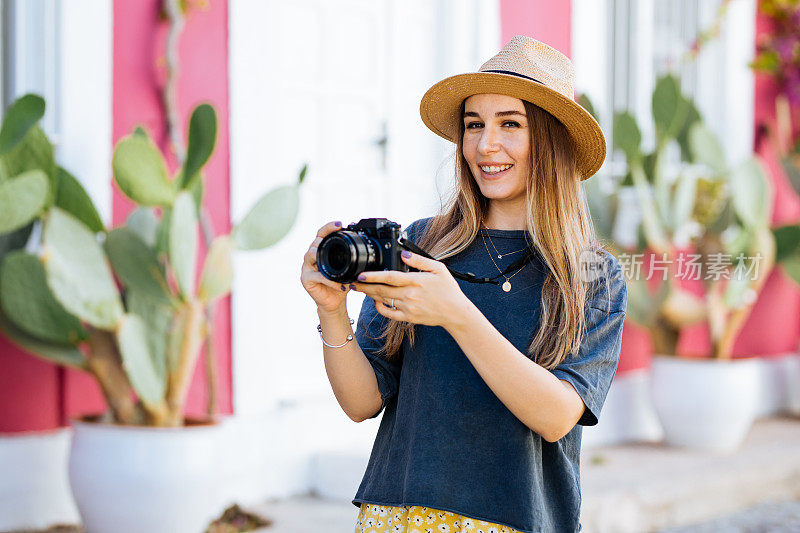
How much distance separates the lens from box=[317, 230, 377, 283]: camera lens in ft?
4.99

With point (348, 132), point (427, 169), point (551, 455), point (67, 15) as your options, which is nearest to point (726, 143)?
point (427, 169)

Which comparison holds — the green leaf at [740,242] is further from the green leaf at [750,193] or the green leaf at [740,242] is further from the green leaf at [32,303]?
the green leaf at [32,303]

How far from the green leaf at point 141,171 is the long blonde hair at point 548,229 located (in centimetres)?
124

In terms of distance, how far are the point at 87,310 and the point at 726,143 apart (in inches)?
174

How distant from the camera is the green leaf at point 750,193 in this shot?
4.87 meters

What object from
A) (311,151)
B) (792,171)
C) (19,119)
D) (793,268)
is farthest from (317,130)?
(792,171)

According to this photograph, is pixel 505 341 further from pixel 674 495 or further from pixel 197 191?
pixel 674 495

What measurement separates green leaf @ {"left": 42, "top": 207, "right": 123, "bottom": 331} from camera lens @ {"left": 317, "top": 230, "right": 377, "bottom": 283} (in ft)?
4.67

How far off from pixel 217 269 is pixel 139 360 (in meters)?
0.36

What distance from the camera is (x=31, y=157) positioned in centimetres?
281

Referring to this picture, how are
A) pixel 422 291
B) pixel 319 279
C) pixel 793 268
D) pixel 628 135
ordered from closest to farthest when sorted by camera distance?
pixel 422 291, pixel 319 279, pixel 628 135, pixel 793 268

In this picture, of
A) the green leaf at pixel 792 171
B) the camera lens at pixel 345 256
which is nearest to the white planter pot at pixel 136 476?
the camera lens at pixel 345 256

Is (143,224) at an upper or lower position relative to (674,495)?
upper

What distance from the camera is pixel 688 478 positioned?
430cm
